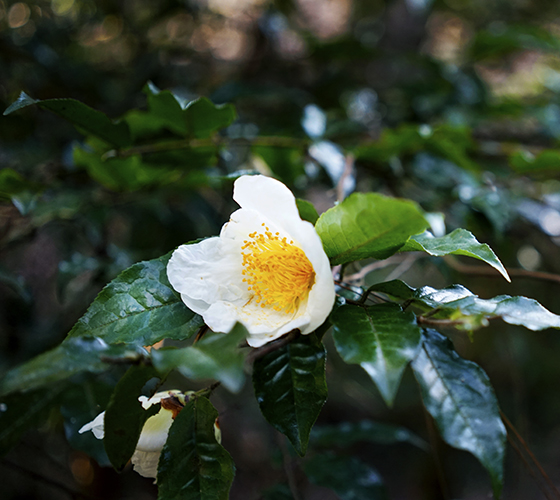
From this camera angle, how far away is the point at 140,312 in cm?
44

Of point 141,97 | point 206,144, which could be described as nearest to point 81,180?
point 141,97

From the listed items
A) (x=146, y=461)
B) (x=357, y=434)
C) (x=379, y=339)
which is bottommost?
(x=357, y=434)

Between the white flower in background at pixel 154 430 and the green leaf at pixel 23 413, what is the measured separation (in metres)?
0.19

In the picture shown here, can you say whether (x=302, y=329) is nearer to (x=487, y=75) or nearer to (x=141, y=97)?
(x=141, y=97)

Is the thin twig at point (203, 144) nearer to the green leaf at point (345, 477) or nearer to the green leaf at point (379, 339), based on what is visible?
the green leaf at point (379, 339)

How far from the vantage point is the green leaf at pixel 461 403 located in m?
0.34

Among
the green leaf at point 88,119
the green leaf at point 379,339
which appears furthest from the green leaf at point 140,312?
the green leaf at point 88,119

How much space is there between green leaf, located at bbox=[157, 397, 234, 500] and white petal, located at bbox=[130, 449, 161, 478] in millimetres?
52

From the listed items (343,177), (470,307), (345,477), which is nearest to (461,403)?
(470,307)

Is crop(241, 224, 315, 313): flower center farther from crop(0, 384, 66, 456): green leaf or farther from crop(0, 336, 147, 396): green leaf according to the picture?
crop(0, 384, 66, 456): green leaf

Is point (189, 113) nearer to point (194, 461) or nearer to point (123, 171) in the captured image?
point (123, 171)

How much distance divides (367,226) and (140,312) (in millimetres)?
261

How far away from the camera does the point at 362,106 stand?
1.42 meters

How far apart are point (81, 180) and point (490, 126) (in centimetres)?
148
